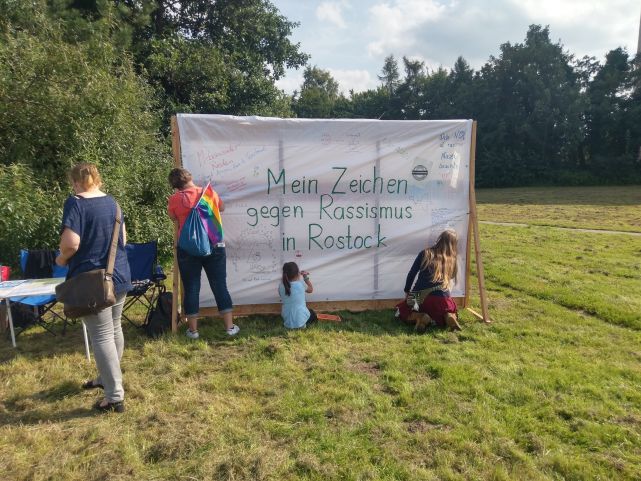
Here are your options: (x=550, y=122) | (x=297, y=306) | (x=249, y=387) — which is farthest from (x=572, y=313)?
(x=550, y=122)

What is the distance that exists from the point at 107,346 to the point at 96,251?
0.63 m

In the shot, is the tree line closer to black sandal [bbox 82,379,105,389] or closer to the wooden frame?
the wooden frame

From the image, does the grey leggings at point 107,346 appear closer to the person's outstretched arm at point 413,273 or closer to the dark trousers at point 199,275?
the dark trousers at point 199,275

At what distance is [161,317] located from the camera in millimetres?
4535

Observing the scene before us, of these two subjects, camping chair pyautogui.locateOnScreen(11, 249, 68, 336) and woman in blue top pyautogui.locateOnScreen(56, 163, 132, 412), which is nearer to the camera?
woman in blue top pyautogui.locateOnScreen(56, 163, 132, 412)

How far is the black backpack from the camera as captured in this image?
14.7ft

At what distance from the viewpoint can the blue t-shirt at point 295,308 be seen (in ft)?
15.3

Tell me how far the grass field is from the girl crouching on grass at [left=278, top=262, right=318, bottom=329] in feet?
0.55

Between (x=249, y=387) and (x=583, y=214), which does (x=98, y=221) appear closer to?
(x=249, y=387)

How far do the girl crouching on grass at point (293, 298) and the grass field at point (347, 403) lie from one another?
0.55 feet

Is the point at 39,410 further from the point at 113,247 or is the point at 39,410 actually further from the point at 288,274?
the point at 288,274

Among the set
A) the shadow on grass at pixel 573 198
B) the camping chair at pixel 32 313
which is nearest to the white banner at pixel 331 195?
the camping chair at pixel 32 313

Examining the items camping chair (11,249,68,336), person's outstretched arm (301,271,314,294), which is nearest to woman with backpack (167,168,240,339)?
person's outstretched arm (301,271,314,294)

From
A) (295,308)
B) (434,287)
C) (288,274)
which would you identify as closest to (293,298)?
(295,308)
